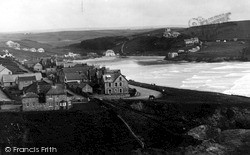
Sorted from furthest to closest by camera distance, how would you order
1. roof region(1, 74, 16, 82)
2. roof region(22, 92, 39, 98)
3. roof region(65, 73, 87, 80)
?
roof region(65, 73, 87, 80) → roof region(1, 74, 16, 82) → roof region(22, 92, 39, 98)

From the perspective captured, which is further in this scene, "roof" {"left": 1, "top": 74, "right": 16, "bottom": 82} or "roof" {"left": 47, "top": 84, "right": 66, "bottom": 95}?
"roof" {"left": 1, "top": 74, "right": 16, "bottom": 82}

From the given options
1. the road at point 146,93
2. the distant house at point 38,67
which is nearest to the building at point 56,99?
the road at point 146,93

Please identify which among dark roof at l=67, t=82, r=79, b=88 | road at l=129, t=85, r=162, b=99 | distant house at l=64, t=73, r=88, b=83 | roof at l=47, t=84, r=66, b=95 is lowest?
road at l=129, t=85, r=162, b=99

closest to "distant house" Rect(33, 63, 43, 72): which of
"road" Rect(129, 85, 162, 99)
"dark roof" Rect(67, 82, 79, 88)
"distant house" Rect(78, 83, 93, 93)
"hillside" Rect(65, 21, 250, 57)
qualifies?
"dark roof" Rect(67, 82, 79, 88)

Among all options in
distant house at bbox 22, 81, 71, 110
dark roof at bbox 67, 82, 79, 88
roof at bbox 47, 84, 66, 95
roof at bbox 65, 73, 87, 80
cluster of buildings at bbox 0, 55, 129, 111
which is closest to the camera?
distant house at bbox 22, 81, 71, 110

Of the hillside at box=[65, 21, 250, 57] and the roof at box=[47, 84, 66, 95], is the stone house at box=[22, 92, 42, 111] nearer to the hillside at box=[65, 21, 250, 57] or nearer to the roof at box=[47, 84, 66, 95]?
the roof at box=[47, 84, 66, 95]

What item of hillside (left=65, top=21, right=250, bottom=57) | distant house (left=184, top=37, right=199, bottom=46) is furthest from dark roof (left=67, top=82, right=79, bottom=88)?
distant house (left=184, top=37, right=199, bottom=46)

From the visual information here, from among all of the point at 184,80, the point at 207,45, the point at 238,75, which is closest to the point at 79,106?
the point at 184,80

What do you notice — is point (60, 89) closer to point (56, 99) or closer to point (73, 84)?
point (56, 99)

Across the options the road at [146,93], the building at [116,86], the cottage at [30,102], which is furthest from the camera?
the building at [116,86]

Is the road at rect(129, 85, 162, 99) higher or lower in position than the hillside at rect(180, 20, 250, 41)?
lower

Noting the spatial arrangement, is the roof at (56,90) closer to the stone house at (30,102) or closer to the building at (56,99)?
the building at (56,99)
